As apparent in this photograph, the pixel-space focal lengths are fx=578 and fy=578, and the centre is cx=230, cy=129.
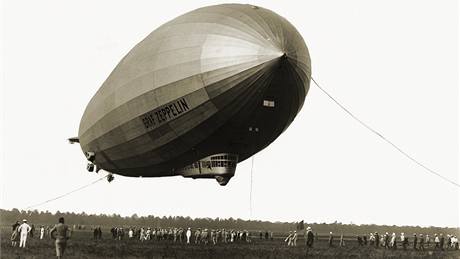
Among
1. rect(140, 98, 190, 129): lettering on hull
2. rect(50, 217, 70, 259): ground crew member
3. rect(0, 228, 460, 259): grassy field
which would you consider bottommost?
rect(0, 228, 460, 259): grassy field

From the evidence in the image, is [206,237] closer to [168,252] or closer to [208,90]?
[168,252]

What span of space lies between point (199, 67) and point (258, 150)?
525 cm

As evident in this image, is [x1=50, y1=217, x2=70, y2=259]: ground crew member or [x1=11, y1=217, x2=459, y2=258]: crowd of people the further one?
[x1=11, y1=217, x2=459, y2=258]: crowd of people

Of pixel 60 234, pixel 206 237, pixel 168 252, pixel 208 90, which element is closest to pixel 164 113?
pixel 208 90

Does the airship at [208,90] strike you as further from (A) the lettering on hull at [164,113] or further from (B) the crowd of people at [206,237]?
(B) the crowd of people at [206,237]

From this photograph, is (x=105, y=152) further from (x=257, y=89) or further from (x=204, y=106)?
(x=257, y=89)

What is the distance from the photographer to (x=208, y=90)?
16.0 meters

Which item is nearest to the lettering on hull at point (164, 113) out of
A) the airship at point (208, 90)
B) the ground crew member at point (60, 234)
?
the airship at point (208, 90)

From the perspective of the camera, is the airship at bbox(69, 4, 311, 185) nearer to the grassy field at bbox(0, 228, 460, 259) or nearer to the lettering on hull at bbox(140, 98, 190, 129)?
the lettering on hull at bbox(140, 98, 190, 129)

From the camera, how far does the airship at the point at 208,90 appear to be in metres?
15.7

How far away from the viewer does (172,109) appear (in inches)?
656

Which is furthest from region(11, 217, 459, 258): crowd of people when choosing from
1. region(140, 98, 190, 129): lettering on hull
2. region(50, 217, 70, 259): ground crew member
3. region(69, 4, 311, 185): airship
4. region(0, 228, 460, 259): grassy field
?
region(69, 4, 311, 185): airship

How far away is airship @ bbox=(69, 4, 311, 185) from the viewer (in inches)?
617

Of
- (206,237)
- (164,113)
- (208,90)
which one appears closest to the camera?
(208,90)
